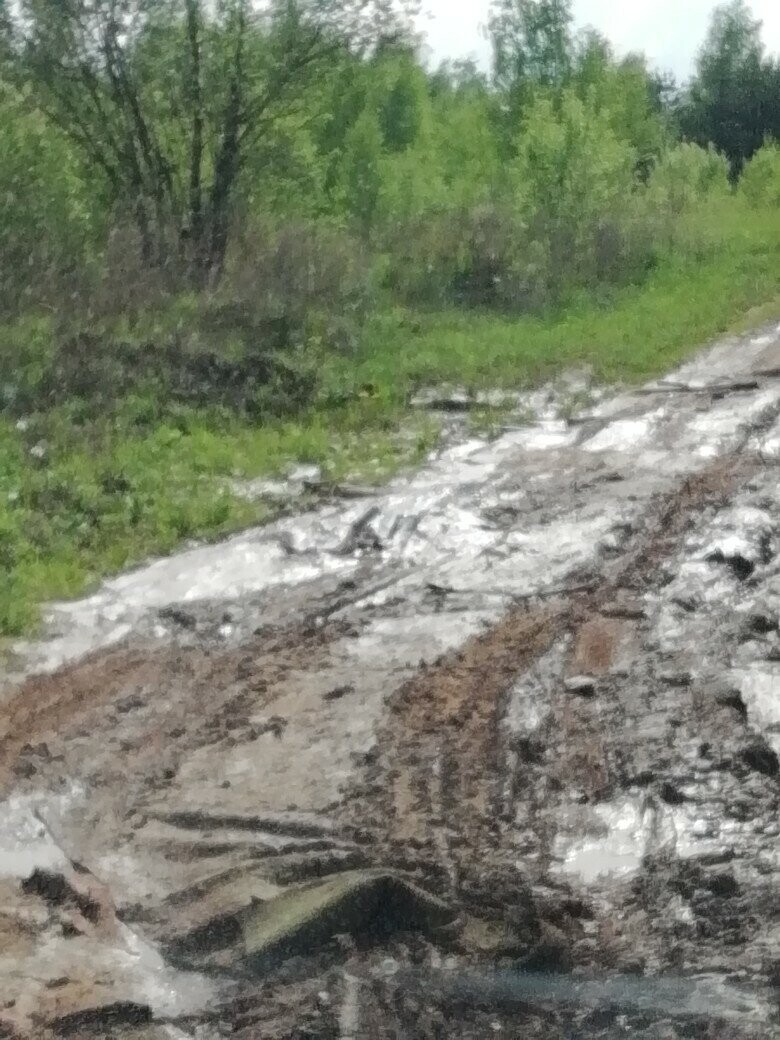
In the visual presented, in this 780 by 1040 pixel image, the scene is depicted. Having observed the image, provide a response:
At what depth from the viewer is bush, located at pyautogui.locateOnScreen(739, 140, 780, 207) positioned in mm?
30453

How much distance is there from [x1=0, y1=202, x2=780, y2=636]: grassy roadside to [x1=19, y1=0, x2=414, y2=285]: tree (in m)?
2.88

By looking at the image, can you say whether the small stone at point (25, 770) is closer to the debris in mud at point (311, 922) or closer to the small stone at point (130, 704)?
the small stone at point (130, 704)

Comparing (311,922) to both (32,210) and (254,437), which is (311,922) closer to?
(254,437)

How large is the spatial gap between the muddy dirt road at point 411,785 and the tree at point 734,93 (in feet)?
123

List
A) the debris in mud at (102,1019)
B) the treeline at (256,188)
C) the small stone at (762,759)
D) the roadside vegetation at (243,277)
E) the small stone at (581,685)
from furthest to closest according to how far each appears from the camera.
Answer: the treeline at (256,188) → the roadside vegetation at (243,277) → the small stone at (581,685) → the small stone at (762,759) → the debris in mud at (102,1019)

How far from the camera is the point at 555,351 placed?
14.1m

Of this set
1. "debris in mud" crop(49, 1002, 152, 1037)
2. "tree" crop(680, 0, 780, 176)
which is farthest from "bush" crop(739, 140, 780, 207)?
"debris in mud" crop(49, 1002, 152, 1037)

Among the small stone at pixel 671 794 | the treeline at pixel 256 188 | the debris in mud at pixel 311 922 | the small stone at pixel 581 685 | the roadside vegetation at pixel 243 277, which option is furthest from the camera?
the treeline at pixel 256 188

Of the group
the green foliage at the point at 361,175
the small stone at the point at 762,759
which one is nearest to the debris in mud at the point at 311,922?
the small stone at the point at 762,759

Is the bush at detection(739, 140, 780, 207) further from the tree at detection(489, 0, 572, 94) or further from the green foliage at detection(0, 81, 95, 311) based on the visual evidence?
the green foliage at detection(0, 81, 95, 311)

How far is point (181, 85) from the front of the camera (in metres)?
13.8

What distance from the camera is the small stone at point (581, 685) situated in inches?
218

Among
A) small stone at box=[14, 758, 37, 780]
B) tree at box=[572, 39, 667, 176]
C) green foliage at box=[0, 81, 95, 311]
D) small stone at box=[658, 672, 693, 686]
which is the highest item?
tree at box=[572, 39, 667, 176]

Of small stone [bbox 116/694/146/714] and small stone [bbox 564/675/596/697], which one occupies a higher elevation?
small stone [bbox 116/694/146/714]
